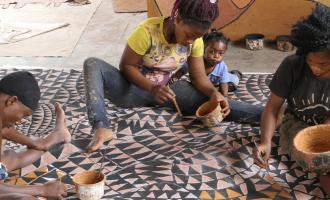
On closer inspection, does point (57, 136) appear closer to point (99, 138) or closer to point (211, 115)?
point (99, 138)

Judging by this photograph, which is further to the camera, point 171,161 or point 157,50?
point 157,50

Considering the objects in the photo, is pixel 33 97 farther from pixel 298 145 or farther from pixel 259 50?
pixel 259 50

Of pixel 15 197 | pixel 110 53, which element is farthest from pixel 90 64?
pixel 110 53

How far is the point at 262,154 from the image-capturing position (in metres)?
2.39

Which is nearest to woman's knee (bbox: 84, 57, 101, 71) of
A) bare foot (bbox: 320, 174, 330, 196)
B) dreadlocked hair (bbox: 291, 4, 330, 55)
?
dreadlocked hair (bbox: 291, 4, 330, 55)

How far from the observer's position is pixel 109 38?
497cm

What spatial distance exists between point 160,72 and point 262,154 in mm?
867

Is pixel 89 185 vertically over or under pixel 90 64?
under

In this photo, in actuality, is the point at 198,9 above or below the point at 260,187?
above

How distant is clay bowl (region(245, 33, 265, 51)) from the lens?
14.8 ft

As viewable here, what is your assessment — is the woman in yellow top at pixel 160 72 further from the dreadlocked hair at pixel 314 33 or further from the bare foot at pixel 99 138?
the dreadlocked hair at pixel 314 33

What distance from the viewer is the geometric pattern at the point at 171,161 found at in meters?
2.32

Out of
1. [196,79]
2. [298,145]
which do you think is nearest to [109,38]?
[196,79]

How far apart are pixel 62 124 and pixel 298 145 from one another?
47.3 inches
